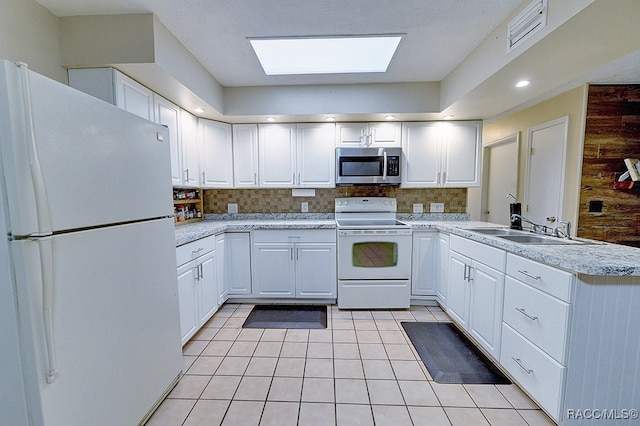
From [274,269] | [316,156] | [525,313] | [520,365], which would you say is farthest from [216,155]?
[520,365]

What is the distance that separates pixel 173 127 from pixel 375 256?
7.55 ft

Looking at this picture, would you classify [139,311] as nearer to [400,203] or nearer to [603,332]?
[603,332]

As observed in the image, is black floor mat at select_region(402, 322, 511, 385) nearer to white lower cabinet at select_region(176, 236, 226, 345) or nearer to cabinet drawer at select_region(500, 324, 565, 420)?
cabinet drawer at select_region(500, 324, 565, 420)

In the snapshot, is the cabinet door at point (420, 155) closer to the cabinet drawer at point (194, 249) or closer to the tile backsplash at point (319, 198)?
the tile backsplash at point (319, 198)

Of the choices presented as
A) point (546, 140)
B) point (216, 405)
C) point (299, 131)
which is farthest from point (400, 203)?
point (216, 405)

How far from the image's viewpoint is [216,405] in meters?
1.56

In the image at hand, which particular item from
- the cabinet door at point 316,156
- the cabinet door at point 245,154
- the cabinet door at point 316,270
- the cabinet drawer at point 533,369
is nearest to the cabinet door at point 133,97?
the cabinet door at point 245,154

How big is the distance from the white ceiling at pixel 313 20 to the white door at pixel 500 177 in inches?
85.9

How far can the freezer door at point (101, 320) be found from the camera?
884 millimetres

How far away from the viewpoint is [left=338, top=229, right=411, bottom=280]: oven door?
2736mm

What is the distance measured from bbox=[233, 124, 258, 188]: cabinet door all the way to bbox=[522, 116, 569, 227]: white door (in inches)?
134

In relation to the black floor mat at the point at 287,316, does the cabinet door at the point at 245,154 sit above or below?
above

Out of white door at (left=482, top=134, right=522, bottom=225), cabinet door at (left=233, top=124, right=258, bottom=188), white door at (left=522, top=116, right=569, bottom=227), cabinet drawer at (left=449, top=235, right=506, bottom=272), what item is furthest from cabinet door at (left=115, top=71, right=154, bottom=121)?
white door at (left=482, top=134, right=522, bottom=225)

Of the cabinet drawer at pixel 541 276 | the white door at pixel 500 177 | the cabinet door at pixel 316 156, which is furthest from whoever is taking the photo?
the white door at pixel 500 177
